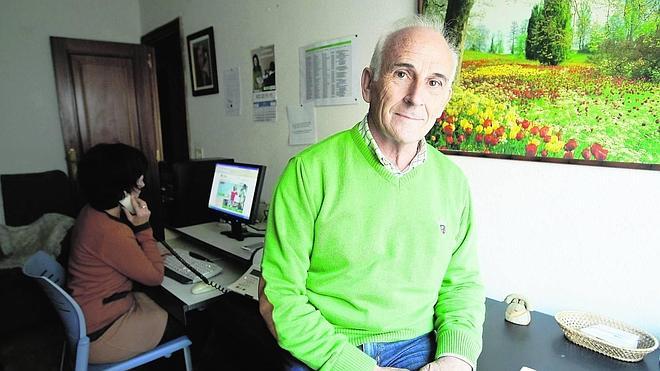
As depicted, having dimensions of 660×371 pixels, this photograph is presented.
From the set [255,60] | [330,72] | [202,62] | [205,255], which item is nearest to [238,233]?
[205,255]

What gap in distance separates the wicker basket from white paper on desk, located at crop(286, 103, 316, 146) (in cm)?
136

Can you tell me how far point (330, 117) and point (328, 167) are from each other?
1.01m

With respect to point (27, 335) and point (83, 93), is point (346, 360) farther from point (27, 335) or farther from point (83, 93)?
point (83, 93)

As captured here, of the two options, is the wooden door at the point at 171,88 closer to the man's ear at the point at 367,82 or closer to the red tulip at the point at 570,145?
the man's ear at the point at 367,82

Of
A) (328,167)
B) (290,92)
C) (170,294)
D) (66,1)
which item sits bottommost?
(170,294)

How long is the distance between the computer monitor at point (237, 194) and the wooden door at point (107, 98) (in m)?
1.58

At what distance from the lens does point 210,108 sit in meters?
2.94

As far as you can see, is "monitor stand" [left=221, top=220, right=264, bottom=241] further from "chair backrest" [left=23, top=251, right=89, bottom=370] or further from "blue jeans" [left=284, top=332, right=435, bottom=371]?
"blue jeans" [left=284, top=332, right=435, bottom=371]

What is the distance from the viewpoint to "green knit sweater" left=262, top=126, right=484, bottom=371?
94 cm

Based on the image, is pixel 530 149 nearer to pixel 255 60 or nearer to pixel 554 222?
pixel 554 222

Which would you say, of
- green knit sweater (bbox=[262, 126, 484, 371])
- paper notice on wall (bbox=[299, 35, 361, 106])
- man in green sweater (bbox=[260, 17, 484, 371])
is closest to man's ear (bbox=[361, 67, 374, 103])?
man in green sweater (bbox=[260, 17, 484, 371])

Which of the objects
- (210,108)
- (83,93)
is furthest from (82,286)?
(83,93)

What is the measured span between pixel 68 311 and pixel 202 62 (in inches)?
81.3

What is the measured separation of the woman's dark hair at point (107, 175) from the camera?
5.18 feet
